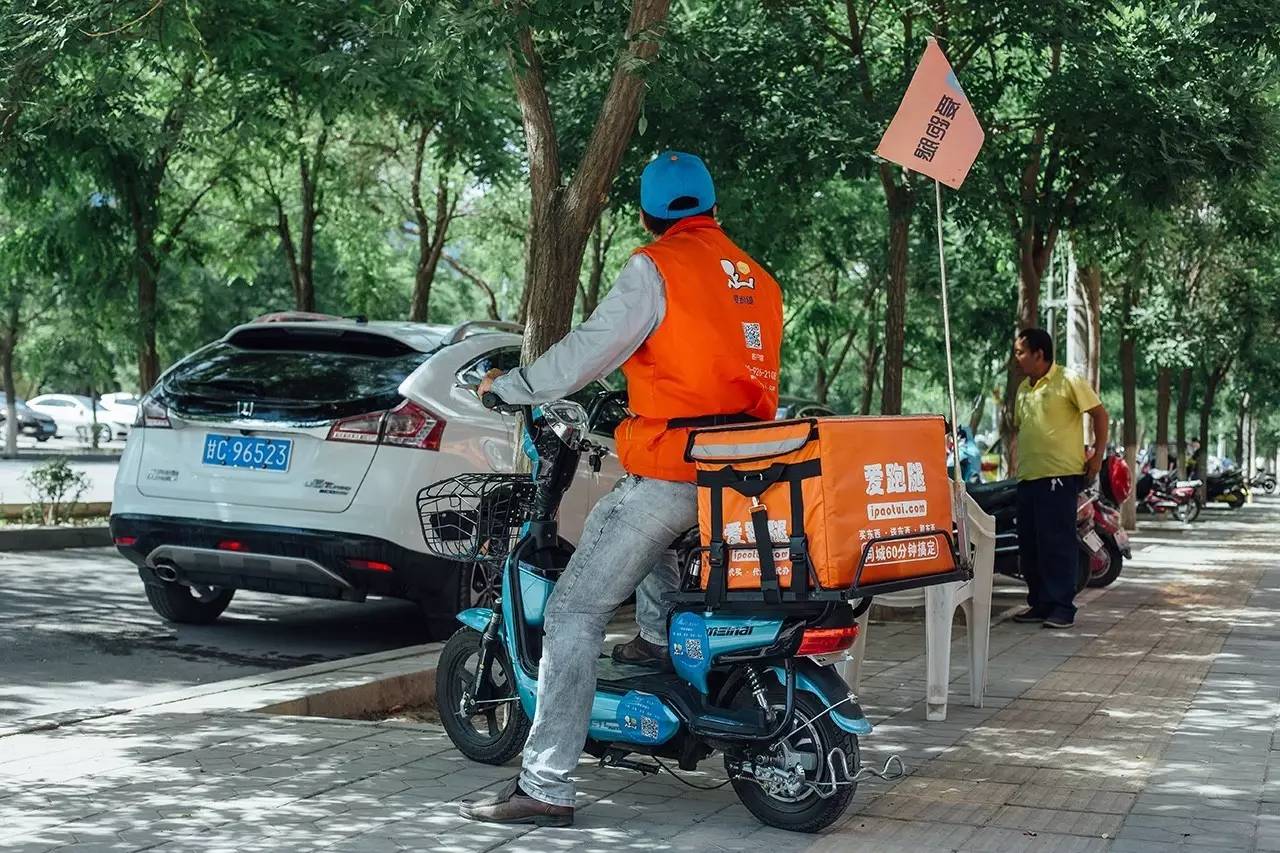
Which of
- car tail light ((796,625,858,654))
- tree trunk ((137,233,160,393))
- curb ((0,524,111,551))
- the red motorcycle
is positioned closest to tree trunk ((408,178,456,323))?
tree trunk ((137,233,160,393))

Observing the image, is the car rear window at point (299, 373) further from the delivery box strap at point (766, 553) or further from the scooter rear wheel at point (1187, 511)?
the scooter rear wheel at point (1187, 511)

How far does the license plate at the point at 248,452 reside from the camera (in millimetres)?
8430

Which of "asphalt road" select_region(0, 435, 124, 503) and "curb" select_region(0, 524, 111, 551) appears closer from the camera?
"curb" select_region(0, 524, 111, 551)

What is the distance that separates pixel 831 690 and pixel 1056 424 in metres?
6.07

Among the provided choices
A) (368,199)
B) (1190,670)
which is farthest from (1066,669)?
(368,199)

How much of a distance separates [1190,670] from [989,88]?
7.05 m

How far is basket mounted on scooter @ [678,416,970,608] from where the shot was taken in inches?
193

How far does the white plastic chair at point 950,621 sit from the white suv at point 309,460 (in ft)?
6.13

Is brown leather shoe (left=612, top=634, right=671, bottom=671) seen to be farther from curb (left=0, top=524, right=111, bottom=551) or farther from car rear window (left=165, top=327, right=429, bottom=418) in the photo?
curb (left=0, top=524, right=111, bottom=551)

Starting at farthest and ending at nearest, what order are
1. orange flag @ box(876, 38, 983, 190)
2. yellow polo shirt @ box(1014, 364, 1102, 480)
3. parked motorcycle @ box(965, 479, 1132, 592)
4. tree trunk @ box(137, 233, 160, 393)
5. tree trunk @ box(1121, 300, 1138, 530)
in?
tree trunk @ box(1121, 300, 1138, 530) → tree trunk @ box(137, 233, 160, 393) → parked motorcycle @ box(965, 479, 1132, 592) → yellow polo shirt @ box(1014, 364, 1102, 480) → orange flag @ box(876, 38, 983, 190)

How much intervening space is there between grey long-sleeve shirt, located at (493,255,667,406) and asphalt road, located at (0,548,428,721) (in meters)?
2.84

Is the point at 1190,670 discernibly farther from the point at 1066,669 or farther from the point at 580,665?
the point at 580,665

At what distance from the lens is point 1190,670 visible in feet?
29.5

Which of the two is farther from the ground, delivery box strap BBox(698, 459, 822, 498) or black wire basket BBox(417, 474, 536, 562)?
delivery box strap BBox(698, 459, 822, 498)
